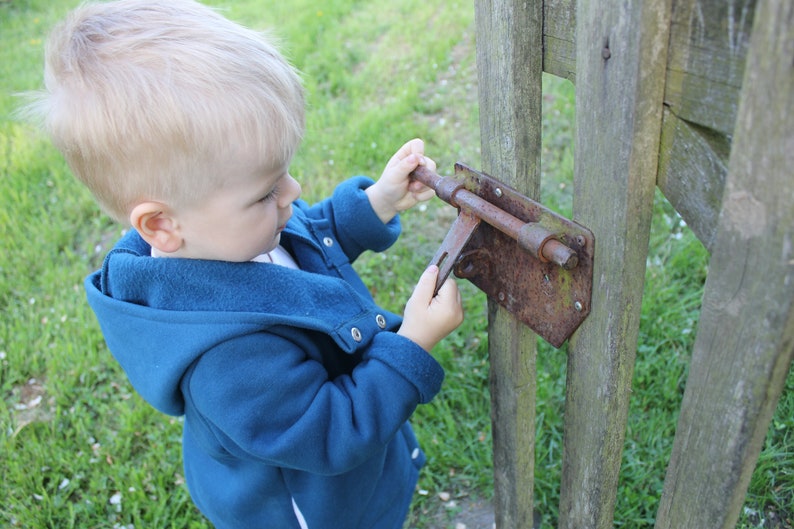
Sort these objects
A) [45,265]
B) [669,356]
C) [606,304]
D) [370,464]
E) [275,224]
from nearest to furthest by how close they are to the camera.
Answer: [606,304] → [275,224] → [370,464] → [669,356] → [45,265]

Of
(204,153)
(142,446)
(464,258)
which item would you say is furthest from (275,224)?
(142,446)

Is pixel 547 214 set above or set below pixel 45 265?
above

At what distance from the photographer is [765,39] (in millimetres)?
733

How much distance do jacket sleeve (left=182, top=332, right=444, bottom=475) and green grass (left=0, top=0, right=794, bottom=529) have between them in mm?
1120

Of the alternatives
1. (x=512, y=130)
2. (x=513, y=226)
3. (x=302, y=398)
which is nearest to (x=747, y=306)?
(x=513, y=226)

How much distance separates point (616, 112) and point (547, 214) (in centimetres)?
27

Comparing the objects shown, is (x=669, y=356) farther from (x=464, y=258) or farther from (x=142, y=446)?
(x=142, y=446)

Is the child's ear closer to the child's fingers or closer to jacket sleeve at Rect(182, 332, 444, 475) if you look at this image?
jacket sleeve at Rect(182, 332, 444, 475)

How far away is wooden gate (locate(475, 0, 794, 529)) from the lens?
0.80 m

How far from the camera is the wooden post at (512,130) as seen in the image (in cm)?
121

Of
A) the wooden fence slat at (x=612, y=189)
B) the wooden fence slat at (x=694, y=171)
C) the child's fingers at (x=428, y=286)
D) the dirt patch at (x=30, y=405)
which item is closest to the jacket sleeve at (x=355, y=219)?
the child's fingers at (x=428, y=286)

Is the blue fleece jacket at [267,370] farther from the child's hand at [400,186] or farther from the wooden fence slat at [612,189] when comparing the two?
the wooden fence slat at [612,189]

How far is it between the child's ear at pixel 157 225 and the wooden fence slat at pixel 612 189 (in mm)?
798

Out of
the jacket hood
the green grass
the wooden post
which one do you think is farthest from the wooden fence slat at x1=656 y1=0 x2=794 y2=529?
the green grass
